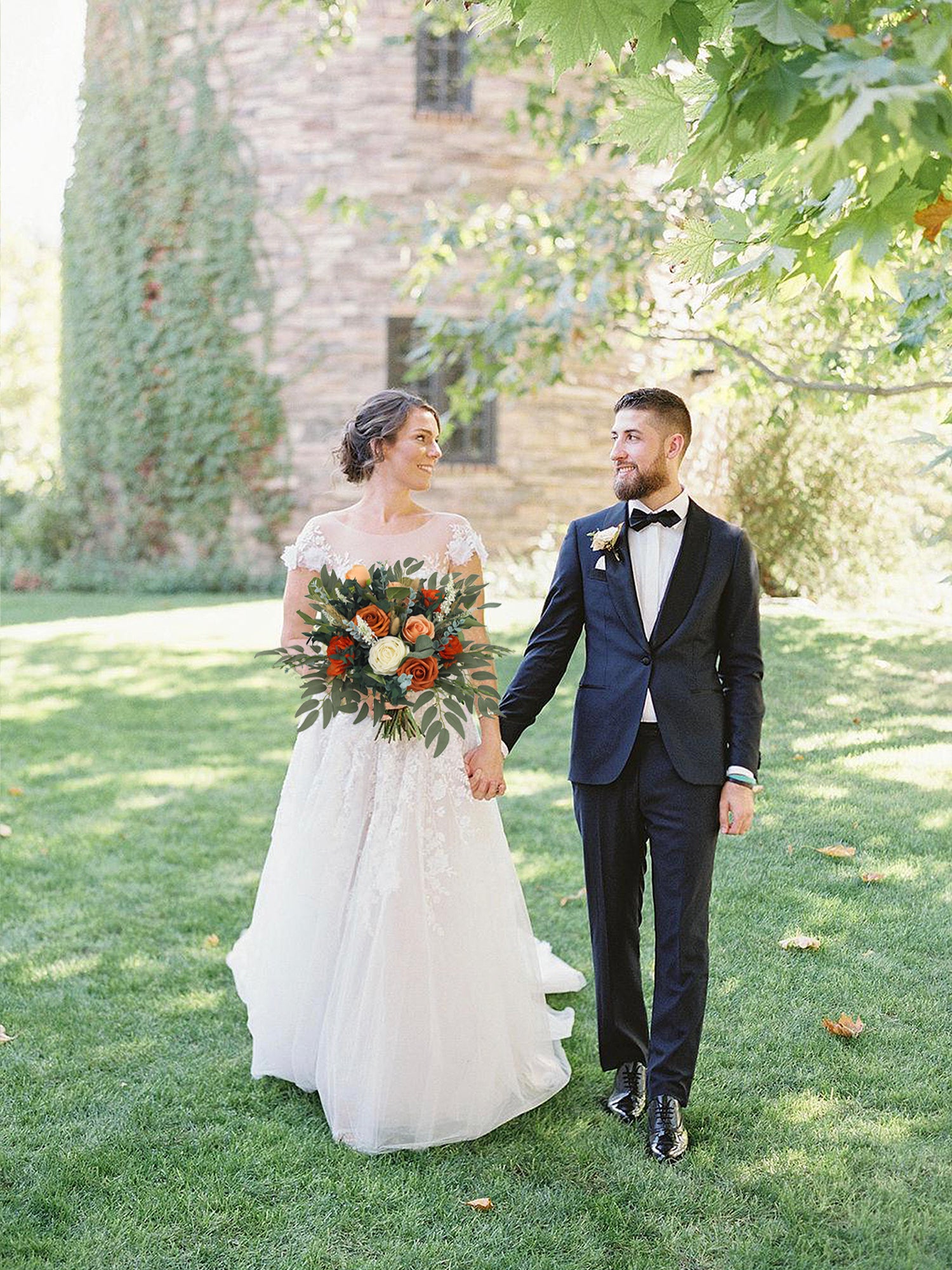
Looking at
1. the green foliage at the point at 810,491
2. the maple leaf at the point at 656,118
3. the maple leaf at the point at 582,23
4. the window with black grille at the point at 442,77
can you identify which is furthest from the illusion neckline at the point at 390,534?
the window with black grille at the point at 442,77

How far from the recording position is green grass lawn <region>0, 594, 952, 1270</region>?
10.2 feet

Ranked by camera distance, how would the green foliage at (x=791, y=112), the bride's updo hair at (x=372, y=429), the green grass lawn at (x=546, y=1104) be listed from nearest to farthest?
1. the green foliage at (x=791, y=112)
2. the green grass lawn at (x=546, y=1104)
3. the bride's updo hair at (x=372, y=429)

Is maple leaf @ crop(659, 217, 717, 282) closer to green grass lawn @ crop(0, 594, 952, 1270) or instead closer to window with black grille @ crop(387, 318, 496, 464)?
green grass lawn @ crop(0, 594, 952, 1270)

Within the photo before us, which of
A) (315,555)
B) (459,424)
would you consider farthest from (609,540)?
(459,424)

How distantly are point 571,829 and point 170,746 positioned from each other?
3.15 meters

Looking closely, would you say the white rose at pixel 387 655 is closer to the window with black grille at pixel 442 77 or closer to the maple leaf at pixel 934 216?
the maple leaf at pixel 934 216

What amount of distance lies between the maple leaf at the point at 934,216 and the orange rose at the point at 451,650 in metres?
1.63

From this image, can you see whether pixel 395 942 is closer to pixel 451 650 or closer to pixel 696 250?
pixel 451 650

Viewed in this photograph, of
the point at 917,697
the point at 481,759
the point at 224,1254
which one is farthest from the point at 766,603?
the point at 224,1254

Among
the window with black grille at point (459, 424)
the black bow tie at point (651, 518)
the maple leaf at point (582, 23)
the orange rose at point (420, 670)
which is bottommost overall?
the orange rose at point (420, 670)

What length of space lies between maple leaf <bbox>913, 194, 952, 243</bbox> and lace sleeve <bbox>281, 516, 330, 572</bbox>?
2.01 m

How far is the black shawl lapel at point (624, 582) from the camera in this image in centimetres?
359

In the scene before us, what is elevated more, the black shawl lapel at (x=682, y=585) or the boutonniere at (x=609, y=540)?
the boutonniere at (x=609, y=540)

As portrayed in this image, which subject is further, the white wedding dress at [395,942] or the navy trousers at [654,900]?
the white wedding dress at [395,942]
